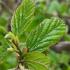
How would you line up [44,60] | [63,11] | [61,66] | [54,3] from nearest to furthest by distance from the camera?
[44,60] < [61,66] < [63,11] < [54,3]

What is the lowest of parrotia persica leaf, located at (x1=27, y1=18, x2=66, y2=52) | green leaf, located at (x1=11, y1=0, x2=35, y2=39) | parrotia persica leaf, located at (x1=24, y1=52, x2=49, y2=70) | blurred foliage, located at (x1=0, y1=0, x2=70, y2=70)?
blurred foliage, located at (x1=0, y1=0, x2=70, y2=70)

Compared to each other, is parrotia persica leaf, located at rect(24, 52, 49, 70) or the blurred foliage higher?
parrotia persica leaf, located at rect(24, 52, 49, 70)

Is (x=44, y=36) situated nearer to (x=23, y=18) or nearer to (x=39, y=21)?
(x=23, y=18)

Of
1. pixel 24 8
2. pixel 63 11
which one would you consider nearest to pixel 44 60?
pixel 24 8

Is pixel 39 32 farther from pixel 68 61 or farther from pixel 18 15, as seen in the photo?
pixel 68 61
